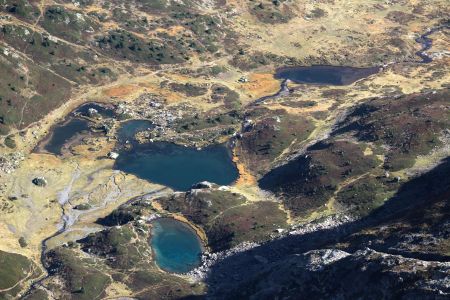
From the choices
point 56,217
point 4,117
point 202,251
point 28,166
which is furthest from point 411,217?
point 4,117

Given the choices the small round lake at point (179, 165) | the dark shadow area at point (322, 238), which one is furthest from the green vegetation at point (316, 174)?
the small round lake at point (179, 165)

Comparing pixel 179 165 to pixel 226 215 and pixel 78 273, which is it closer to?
pixel 226 215

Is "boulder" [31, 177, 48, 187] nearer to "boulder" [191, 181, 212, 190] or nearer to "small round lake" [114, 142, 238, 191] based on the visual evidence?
"small round lake" [114, 142, 238, 191]

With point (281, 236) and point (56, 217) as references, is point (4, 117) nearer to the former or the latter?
point (56, 217)

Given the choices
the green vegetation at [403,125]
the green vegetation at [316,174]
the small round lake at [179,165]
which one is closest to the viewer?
the green vegetation at [316,174]

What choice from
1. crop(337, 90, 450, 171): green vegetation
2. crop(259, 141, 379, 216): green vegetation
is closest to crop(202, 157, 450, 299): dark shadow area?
A: crop(337, 90, 450, 171): green vegetation

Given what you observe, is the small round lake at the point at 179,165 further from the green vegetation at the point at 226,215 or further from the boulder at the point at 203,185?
the green vegetation at the point at 226,215
